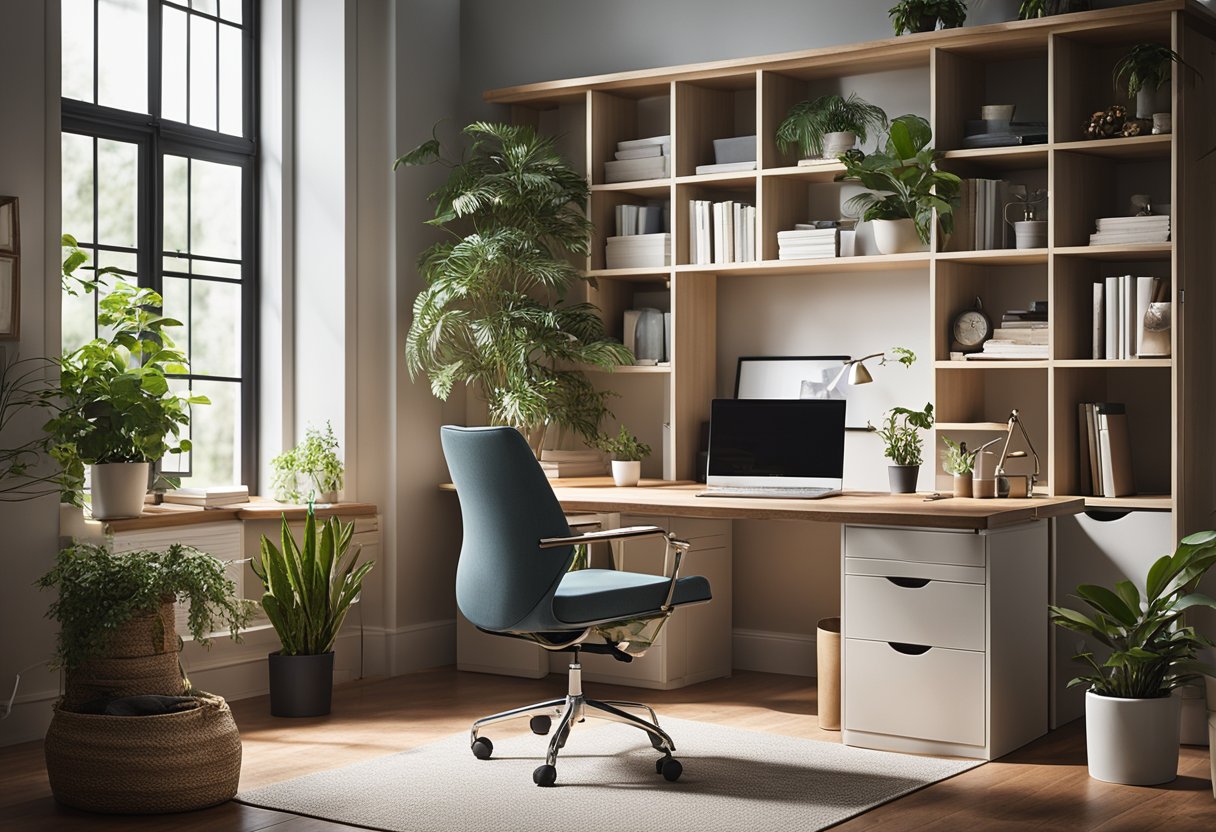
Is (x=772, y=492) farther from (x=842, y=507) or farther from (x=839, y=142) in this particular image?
(x=839, y=142)

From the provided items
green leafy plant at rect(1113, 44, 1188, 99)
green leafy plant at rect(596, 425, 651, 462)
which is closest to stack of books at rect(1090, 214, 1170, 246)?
green leafy plant at rect(1113, 44, 1188, 99)

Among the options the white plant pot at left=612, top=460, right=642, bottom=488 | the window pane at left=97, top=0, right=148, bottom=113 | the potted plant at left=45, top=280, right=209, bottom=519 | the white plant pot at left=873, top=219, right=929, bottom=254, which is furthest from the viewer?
the white plant pot at left=612, top=460, right=642, bottom=488

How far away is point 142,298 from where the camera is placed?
16.1ft

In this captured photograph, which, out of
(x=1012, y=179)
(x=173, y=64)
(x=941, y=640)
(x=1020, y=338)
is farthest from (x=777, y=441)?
(x=173, y=64)

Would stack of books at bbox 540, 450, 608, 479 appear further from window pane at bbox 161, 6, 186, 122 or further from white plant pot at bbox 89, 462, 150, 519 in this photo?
window pane at bbox 161, 6, 186, 122

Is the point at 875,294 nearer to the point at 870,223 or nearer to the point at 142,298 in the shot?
the point at 870,223

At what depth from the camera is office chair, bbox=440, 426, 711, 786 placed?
3.81m

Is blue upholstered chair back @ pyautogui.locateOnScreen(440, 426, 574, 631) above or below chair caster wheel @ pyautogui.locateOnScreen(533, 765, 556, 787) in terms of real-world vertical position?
above

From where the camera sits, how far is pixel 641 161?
5.52 m

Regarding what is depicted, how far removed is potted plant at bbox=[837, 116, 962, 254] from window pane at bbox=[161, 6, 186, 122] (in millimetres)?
2507

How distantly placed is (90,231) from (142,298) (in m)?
0.34

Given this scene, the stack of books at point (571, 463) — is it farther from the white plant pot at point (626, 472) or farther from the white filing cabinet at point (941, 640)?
the white filing cabinet at point (941, 640)

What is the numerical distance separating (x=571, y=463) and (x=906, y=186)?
5.55ft

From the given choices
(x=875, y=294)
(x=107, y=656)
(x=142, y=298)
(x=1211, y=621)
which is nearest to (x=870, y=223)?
(x=875, y=294)
